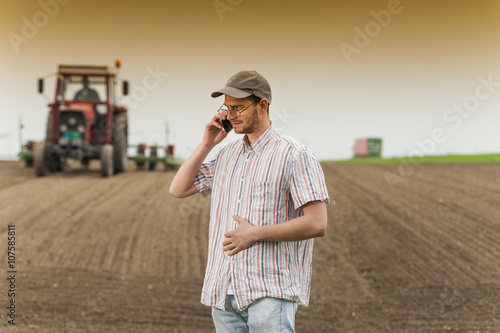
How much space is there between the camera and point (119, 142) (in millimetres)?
16328

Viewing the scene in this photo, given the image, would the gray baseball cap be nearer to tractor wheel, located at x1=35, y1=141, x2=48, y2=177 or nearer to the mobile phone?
the mobile phone

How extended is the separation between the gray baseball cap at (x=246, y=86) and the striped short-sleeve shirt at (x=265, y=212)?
20 centimetres

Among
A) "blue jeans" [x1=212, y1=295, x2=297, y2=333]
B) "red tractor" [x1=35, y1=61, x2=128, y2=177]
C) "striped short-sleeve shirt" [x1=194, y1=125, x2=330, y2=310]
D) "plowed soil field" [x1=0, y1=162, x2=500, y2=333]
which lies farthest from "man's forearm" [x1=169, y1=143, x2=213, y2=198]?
"red tractor" [x1=35, y1=61, x2=128, y2=177]

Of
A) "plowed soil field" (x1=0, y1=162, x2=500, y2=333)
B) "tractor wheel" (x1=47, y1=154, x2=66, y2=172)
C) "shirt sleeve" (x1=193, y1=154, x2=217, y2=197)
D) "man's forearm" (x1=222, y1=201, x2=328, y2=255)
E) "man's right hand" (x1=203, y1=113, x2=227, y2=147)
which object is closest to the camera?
"man's forearm" (x1=222, y1=201, x2=328, y2=255)

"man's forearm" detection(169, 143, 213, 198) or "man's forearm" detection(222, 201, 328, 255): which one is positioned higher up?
"man's forearm" detection(169, 143, 213, 198)

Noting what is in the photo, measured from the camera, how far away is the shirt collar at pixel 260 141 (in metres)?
2.76

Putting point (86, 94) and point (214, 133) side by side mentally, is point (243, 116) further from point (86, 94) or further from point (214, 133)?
point (86, 94)

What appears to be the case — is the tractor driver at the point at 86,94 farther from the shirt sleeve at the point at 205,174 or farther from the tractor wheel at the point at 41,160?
the shirt sleeve at the point at 205,174

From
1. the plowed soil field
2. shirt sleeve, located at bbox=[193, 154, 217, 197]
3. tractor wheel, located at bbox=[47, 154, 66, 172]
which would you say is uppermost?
shirt sleeve, located at bbox=[193, 154, 217, 197]

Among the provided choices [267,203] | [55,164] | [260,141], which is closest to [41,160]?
[55,164]

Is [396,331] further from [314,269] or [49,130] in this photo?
[49,130]

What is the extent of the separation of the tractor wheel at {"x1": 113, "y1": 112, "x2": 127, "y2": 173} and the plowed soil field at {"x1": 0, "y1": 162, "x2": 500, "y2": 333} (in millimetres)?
1825

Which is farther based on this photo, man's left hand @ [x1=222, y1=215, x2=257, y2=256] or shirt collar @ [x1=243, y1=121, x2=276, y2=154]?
shirt collar @ [x1=243, y1=121, x2=276, y2=154]

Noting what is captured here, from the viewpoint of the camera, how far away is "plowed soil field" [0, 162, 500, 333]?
24.3 feet
